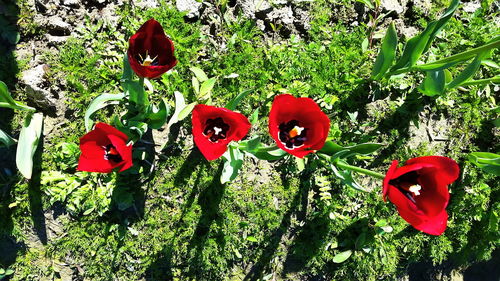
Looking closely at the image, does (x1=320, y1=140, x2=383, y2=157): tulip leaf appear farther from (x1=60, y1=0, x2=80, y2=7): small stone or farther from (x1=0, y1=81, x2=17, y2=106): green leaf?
(x1=60, y1=0, x2=80, y2=7): small stone

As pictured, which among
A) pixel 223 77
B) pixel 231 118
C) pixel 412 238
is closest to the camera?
pixel 231 118

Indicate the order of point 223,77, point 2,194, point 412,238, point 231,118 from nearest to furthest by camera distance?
point 231,118
point 2,194
point 223,77
point 412,238

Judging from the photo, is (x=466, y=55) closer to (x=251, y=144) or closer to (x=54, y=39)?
(x=251, y=144)

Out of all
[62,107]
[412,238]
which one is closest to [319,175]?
[412,238]

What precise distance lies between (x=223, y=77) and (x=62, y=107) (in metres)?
1.26

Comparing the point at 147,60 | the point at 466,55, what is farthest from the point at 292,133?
the point at 466,55

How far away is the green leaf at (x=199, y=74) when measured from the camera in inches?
118

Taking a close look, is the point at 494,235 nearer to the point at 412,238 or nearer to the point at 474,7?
the point at 412,238

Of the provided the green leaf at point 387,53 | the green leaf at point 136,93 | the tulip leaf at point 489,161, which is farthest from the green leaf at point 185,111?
the tulip leaf at point 489,161

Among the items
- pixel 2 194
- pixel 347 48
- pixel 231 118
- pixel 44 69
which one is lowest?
pixel 2 194

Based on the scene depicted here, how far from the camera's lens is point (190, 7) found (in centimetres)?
319

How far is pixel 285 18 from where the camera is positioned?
3326 mm

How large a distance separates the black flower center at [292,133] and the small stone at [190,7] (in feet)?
4.78

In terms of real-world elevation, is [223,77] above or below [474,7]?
below
